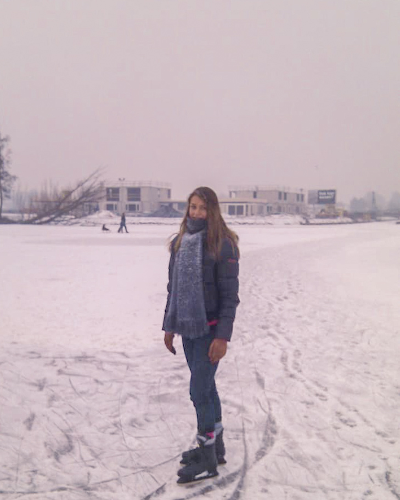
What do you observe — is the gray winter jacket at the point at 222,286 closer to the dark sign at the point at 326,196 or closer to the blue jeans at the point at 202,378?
the blue jeans at the point at 202,378

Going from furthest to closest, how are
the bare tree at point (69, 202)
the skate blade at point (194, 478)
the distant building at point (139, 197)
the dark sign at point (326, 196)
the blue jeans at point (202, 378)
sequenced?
1. the dark sign at point (326, 196)
2. the distant building at point (139, 197)
3. the bare tree at point (69, 202)
4. the blue jeans at point (202, 378)
5. the skate blade at point (194, 478)

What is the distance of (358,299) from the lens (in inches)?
387

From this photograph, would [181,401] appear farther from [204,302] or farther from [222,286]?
[222,286]

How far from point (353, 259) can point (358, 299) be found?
8830 millimetres

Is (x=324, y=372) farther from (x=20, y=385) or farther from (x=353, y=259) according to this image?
(x=353, y=259)

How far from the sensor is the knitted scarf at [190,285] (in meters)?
3.16

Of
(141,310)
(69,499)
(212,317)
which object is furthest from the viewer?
(141,310)

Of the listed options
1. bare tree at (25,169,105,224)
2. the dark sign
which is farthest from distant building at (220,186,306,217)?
bare tree at (25,169,105,224)

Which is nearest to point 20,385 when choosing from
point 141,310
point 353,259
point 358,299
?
point 141,310

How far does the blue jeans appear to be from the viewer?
321cm

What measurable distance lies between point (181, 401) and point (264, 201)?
103 meters

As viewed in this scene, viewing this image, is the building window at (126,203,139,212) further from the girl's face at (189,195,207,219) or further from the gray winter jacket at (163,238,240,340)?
the gray winter jacket at (163,238,240,340)

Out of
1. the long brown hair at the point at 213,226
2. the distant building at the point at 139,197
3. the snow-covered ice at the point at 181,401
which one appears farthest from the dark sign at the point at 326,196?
the long brown hair at the point at 213,226

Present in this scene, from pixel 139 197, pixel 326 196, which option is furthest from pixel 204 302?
pixel 326 196
